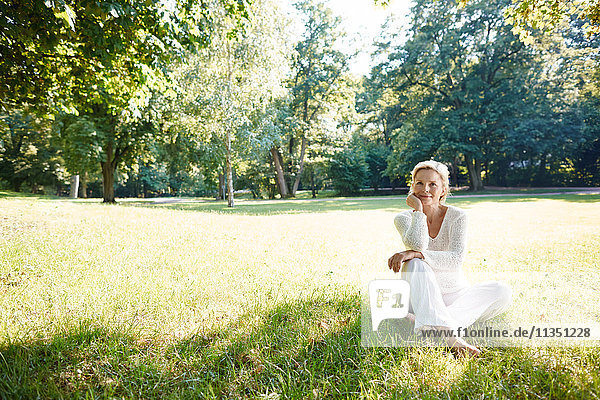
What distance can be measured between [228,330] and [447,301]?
1.84 m

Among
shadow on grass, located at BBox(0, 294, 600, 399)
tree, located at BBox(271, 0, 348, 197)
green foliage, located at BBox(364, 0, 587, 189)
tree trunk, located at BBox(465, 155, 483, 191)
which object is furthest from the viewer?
tree trunk, located at BBox(465, 155, 483, 191)

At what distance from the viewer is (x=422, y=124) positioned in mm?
30203

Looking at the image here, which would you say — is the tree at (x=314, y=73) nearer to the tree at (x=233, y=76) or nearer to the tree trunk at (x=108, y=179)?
the tree at (x=233, y=76)

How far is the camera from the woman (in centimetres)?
229

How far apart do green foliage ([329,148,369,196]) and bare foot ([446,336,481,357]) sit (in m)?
32.0

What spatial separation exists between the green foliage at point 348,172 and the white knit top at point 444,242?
3159 centimetres

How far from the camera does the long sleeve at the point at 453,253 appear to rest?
248 cm

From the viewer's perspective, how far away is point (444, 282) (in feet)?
8.38

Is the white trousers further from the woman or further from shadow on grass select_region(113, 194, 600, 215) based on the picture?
shadow on grass select_region(113, 194, 600, 215)

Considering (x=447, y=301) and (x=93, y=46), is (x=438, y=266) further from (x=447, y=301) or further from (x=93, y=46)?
(x=93, y=46)

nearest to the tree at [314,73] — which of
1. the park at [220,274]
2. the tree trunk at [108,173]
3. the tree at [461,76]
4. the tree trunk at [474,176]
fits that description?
the tree at [461,76]

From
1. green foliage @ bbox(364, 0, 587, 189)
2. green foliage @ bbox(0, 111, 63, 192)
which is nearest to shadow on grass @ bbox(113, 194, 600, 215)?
green foliage @ bbox(364, 0, 587, 189)

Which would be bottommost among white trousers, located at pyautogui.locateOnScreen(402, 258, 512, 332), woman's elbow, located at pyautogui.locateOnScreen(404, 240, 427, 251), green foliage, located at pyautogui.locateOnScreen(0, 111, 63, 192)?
white trousers, located at pyautogui.locateOnScreen(402, 258, 512, 332)

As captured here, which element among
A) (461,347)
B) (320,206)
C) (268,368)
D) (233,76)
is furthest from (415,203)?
(320,206)
